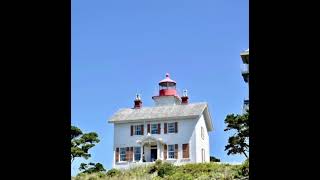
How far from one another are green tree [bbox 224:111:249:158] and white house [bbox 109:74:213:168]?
5.82 metres

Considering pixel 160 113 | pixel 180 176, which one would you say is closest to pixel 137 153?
pixel 160 113

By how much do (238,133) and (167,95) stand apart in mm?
11284

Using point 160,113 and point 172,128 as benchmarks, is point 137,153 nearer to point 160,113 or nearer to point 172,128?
point 172,128

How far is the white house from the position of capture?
3228 centimetres

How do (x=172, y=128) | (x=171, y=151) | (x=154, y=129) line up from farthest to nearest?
(x=154, y=129)
(x=172, y=128)
(x=171, y=151)

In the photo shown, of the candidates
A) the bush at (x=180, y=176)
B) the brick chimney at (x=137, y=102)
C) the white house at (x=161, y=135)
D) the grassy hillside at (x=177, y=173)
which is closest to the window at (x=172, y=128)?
the white house at (x=161, y=135)

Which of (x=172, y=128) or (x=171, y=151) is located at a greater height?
(x=172, y=128)

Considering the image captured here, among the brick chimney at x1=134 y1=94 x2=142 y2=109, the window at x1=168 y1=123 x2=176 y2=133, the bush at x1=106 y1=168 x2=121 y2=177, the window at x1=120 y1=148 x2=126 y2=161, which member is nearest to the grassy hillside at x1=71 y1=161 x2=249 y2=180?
the bush at x1=106 y1=168 x2=121 y2=177

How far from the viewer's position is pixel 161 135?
33.2 meters

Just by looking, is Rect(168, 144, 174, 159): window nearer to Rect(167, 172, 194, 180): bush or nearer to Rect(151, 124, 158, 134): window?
Rect(151, 124, 158, 134): window

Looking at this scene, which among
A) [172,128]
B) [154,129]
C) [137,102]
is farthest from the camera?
[137,102]

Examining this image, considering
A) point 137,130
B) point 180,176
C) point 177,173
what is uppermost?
point 137,130
